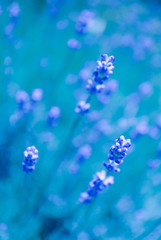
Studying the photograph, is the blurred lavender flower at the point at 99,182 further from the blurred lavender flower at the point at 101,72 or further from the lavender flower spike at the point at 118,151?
the blurred lavender flower at the point at 101,72

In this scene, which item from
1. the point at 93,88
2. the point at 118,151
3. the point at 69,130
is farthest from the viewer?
the point at 69,130

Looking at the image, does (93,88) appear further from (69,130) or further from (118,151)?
(69,130)

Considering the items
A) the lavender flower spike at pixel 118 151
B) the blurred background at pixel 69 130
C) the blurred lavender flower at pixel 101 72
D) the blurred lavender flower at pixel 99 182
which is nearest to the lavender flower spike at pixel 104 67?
the blurred lavender flower at pixel 101 72

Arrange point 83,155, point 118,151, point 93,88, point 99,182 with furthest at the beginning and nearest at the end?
1. point 83,155
2. point 93,88
3. point 99,182
4. point 118,151

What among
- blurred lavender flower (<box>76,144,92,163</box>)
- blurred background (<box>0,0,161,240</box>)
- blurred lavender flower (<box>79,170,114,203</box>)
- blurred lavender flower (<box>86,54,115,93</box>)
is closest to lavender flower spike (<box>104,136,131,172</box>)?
blurred lavender flower (<box>79,170,114,203</box>)

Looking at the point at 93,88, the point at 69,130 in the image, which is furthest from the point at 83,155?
the point at 93,88

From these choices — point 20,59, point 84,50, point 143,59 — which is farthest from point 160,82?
point 20,59

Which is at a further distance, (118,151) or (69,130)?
(69,130)

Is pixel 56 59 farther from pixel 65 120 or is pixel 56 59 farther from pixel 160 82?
pixel 160 82

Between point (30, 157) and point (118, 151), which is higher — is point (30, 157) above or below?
above
